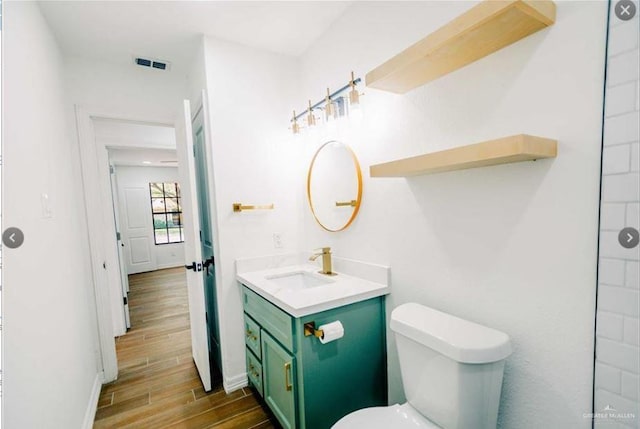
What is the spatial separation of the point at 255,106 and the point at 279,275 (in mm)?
1217

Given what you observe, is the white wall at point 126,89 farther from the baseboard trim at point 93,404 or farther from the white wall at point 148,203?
the white wall at point 148,203

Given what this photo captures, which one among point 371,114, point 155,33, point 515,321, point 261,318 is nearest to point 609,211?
point 515,321

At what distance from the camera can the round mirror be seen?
1.76m

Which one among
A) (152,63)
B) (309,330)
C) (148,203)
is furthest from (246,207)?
(148,203)

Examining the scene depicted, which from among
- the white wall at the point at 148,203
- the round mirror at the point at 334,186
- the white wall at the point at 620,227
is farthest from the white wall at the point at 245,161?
the white wall at the point at 148,203

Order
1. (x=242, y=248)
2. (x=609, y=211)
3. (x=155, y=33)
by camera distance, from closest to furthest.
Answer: (x=609, y=211)
(x=155, y=33)
(x=242, y=248)

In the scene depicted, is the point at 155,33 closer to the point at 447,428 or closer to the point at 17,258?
the point at 17,258

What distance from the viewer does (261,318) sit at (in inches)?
67.7

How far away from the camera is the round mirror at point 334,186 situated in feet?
5.77

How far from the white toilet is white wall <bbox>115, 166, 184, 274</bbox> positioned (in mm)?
6233

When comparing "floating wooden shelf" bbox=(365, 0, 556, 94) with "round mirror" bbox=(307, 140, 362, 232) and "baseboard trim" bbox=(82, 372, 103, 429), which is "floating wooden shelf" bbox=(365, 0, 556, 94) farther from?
"baseboard trim" bbox=(82, 372, 103, 429)

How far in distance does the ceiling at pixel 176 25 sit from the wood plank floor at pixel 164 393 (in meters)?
2.42

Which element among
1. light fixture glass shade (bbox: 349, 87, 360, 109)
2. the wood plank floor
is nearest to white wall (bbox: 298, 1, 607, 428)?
light fixture glass shade (bbox: 349, 87, 360, 109)

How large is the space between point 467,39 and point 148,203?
6603mm
